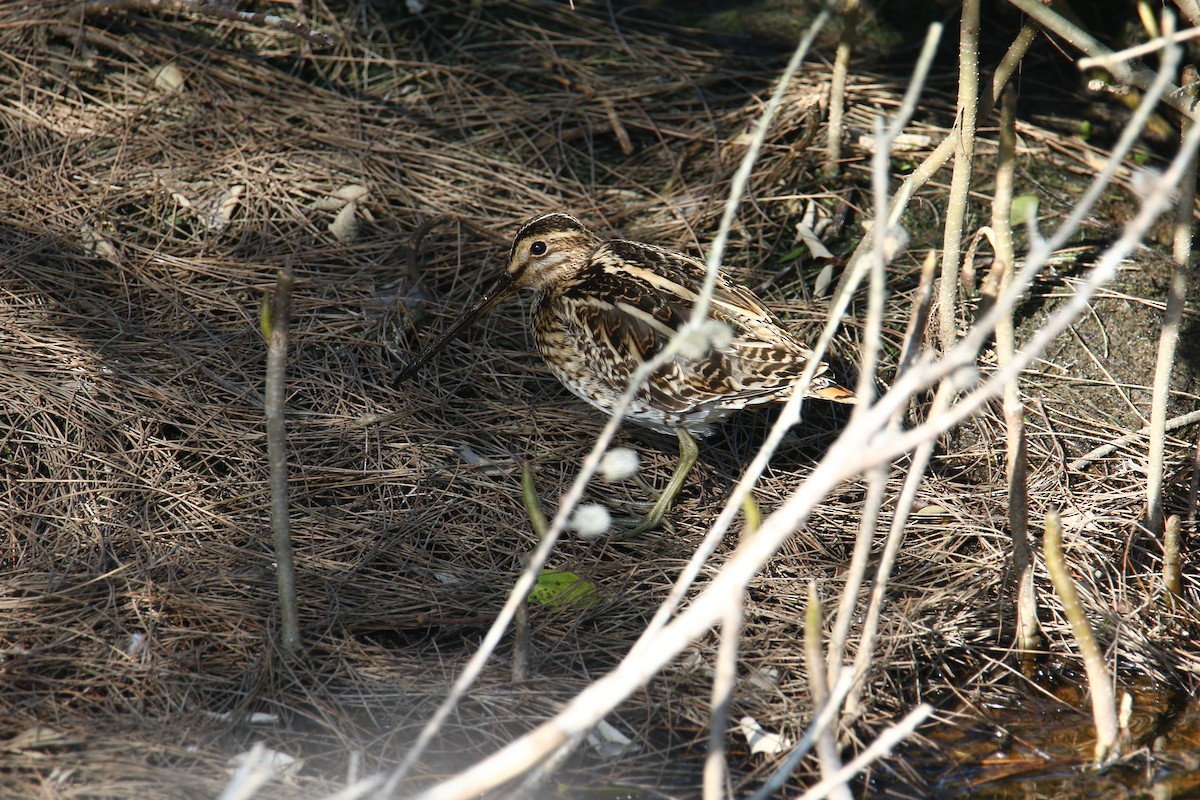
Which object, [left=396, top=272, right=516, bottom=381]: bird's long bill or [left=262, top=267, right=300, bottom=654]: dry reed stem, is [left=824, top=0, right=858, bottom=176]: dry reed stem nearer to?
[left=396, top=272, right=516, bottom=381]: bird's long bill

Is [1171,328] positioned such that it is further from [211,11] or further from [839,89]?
[211,11]

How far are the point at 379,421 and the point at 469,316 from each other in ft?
1.83

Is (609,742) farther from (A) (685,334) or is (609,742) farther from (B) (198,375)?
(B) (198,375)

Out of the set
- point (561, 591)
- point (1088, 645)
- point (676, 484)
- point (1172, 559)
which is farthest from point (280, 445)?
point (1172, 559)

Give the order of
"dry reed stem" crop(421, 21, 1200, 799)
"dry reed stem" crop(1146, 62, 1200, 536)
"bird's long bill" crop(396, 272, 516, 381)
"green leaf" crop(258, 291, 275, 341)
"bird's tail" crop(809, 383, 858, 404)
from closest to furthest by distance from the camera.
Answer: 1. "dry reed stem" crop(421, 21, 1200, 799)
2. "green leaf" crop(258, 291, 275, 341)
3. "dry reed stem" crop(1146, 62, 1200, 536)
4. "bird's tail" crop(809, 383, 858, 404)
5. "bird's long bill" crop(396, 272, 516, 381)

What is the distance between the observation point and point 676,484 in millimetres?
3932

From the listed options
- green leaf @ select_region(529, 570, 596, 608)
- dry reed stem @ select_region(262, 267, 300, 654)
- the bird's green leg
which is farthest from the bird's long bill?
dry reed stem @ select_region(262, 267, 300, 654)

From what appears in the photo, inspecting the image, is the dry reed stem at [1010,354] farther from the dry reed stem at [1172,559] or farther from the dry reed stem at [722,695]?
the dry reed stem at [722,695]

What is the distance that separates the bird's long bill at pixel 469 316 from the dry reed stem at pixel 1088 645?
2.28m

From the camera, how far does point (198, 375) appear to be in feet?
13.3

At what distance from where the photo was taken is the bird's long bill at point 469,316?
4223 millimetres

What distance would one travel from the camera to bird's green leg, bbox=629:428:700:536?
3818mm

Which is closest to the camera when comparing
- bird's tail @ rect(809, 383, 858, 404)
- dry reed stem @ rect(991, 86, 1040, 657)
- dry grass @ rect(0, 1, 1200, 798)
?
dry reed stem @ rect(991, 86, 1040, 657)

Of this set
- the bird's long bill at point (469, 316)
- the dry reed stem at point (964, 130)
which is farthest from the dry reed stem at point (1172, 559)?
the bird's long bill at point (469, 316)
